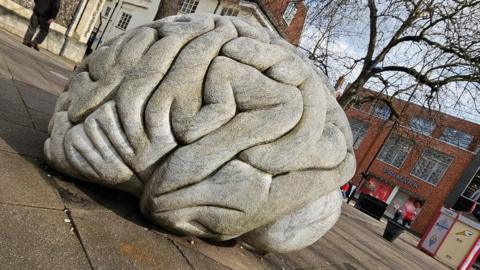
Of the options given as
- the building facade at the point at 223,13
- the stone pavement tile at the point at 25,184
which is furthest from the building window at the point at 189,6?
→ the stone pavement tile at the point at 25,184

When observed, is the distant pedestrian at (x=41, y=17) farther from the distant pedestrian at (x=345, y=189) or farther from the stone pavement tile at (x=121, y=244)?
the distant pedestrian at (x=345, y=189)

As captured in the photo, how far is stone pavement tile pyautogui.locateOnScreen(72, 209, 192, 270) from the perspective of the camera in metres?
2.39

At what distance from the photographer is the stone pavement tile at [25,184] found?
2.54 metres

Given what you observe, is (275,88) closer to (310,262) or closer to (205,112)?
(205,112)

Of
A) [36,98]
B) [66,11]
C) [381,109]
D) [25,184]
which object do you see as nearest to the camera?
[25,184]

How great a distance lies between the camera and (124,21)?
35.0 meters

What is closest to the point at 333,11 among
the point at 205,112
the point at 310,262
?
the point at 310,262

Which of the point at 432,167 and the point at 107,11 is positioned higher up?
the point at 432,167

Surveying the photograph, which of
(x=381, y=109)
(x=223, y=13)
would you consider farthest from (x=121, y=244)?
(x=223, y=13)

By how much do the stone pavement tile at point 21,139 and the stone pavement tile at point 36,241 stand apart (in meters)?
1.09

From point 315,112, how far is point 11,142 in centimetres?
258

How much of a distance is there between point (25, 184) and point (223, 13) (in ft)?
88.1

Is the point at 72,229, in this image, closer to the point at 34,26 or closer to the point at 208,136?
the point at 208,136

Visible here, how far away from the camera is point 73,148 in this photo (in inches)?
123
